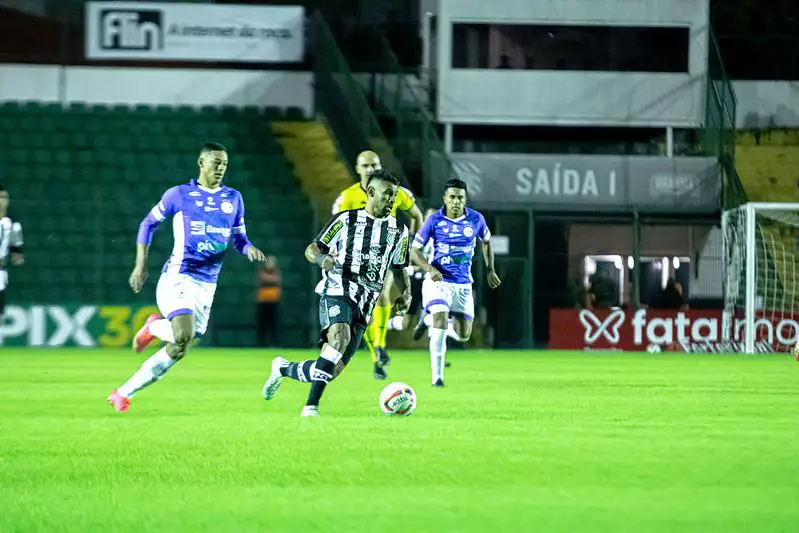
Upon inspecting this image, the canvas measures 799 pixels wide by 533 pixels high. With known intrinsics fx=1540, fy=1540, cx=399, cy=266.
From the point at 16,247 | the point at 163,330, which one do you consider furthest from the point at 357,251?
the point at 16,247

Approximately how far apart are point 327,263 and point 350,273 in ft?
1.52

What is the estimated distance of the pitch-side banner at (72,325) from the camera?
2538 cm

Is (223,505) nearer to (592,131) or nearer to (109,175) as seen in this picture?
(109,175)

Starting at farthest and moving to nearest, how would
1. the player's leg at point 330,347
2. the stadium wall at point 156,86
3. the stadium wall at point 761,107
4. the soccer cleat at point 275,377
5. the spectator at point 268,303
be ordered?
the stadium wall at point 761,107
the stadium wall at point 156,86
the spectator at point 268,303
the soccer cleat at point 275,377
the player's leg at point 330,347

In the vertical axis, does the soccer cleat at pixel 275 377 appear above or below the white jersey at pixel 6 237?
below

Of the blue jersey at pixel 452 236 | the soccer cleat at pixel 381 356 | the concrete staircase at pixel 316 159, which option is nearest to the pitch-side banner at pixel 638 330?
the concrete staircase at pixel 316 159

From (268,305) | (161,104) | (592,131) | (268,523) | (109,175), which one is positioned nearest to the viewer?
(268,523)

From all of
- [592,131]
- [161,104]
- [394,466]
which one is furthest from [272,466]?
[592,131]

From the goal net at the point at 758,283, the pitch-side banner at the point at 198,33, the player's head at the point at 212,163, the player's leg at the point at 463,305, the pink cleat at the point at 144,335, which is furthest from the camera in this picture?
the pitch-side banner at the point at 198,33

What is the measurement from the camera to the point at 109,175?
28.4 metres

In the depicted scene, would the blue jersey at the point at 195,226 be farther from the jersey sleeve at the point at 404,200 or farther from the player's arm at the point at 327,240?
the jersey sleeve at the point at 404,200

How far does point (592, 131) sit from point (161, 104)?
9.88m

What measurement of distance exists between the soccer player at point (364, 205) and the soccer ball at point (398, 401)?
3.47 m

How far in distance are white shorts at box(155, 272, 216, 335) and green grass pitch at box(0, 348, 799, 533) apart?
73 centimetres
